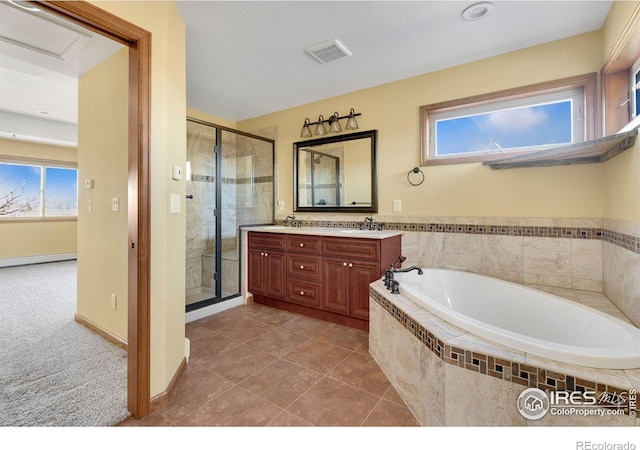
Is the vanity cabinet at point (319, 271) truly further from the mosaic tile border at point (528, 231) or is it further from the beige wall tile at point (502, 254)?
the beige wall tile at point (502, 254)

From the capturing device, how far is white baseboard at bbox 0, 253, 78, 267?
5.13 metres

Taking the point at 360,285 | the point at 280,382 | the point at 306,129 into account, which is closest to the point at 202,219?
the point at 306,129

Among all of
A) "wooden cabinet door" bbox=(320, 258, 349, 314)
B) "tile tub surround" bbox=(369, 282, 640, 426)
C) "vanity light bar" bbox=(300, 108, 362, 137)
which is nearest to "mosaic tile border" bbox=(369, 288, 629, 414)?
"tile tub surround" bbox=(369, 282, 640, 426)

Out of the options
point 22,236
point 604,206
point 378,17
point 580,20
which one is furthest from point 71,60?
point 22,236

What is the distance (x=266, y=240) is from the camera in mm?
3266

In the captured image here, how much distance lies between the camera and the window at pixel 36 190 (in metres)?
5.25

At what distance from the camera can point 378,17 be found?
6.50ft

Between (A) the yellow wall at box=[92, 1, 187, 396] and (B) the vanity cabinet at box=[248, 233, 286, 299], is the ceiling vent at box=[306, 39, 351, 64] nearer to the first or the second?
(A) the yellow wall at box=[92, 1, 187, 396]

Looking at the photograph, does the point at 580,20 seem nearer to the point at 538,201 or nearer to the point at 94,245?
the point at 538,201

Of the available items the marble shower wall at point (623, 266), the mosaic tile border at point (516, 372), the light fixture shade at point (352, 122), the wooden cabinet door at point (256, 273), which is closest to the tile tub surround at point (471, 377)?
the mosaic tile border at point (516, 372)

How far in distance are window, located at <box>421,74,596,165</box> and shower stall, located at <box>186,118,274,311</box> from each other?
221cm

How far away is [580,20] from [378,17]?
4.66ft

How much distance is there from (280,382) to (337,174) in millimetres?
2292

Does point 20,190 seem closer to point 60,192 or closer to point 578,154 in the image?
point 60,192
